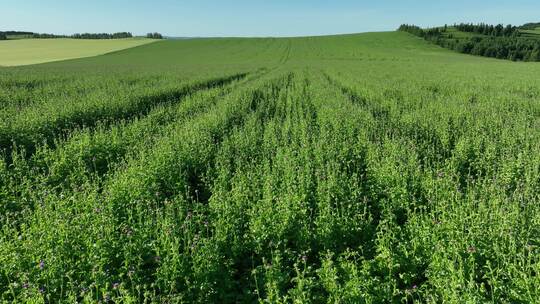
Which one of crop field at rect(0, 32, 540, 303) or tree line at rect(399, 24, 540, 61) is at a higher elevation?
tree line at rect(399, 24, 540, 61)

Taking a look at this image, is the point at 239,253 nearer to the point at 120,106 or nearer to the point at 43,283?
the point at 43,283

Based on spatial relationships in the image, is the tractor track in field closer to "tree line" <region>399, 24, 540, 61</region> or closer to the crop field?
the crop field

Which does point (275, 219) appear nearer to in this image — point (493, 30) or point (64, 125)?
point (64, 125)

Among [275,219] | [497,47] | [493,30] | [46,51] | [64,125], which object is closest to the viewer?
[275,219]

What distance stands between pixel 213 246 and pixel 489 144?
304 inches

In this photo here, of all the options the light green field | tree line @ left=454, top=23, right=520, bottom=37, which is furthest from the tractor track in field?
tree line @ left=454, top=23, right=520, bottom=37

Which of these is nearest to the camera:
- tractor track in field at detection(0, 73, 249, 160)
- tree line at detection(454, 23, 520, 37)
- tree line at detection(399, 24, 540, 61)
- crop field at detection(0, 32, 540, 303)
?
crop field at detection(0, 32, 540, 303)

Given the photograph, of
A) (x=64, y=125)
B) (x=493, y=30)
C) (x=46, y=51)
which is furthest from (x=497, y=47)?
(x=46, y=51)

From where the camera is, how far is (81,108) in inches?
640

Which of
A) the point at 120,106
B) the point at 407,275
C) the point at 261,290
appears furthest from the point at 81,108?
the point at 407,275

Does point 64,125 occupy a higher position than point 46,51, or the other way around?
point 46,51

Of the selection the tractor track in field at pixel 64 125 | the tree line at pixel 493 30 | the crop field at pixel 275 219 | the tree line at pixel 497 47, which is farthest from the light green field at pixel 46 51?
the tree line at pixel 493 30

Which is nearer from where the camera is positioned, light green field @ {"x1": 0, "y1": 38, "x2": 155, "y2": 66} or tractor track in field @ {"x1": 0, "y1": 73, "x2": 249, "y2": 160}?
tractor track in field @ {"x1": 0, "y1": 73, "x2": 249, "y2": 160}

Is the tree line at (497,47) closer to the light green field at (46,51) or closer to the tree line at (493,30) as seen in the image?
the tree line at (493,30)
